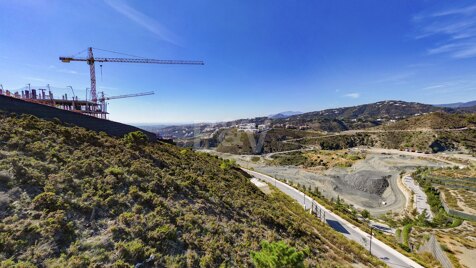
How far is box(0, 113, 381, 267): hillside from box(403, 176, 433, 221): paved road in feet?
131

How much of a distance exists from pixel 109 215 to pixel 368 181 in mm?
71266

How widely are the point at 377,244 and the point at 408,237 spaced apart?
11.9 meters

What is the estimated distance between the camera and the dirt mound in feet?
205

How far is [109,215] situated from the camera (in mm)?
10328

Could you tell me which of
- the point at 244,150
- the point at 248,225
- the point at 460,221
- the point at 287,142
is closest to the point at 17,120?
the point at 248,225

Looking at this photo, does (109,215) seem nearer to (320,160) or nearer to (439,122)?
(320,160)

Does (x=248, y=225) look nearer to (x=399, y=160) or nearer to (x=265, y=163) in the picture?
(x=265, y=163)

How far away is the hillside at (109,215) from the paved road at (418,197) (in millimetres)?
39876

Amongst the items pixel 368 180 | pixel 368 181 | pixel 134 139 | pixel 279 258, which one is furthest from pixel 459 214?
pixel 134 139

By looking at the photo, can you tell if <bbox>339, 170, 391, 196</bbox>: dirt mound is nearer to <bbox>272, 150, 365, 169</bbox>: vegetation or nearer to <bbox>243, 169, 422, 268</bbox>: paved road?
<bbox>272, 150, 365, 169</bbox>: vegetation

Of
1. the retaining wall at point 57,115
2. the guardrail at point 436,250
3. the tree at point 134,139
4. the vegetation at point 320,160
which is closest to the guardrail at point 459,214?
the guardrail at point 436,250

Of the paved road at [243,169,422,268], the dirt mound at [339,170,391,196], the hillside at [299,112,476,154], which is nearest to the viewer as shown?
the paved road at [243,169,422,268]

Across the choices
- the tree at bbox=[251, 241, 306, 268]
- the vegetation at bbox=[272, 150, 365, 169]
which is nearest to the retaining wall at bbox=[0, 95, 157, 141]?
the tree at bbox=[251, 241, 306, 268]

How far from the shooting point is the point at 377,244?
886 inches
